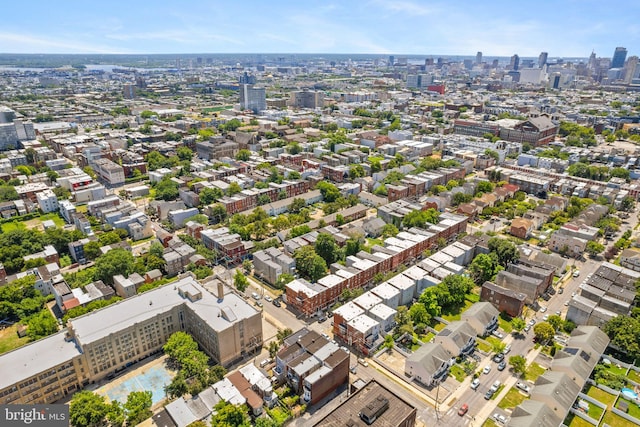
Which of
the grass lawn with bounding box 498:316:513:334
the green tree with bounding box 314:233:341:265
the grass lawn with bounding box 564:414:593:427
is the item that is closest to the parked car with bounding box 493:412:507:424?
the grass lawn with bounding box 564:414:593:427

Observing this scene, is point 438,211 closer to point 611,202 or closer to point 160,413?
point 611,202

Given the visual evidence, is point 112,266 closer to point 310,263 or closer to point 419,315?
point 310,263

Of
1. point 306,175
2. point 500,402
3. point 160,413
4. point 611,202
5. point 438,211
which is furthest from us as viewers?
point 306,175

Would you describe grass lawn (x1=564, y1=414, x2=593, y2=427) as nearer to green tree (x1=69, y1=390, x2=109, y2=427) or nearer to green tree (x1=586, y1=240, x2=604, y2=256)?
green tree (x1=586, y1=240, x2=604, y2=256)

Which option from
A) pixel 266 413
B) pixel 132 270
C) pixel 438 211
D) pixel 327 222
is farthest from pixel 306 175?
pixel 266 413

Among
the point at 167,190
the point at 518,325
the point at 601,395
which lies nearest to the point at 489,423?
the point at 601,395

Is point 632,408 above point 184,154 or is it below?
below

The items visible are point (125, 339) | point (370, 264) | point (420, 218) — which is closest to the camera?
point (125, 339)
